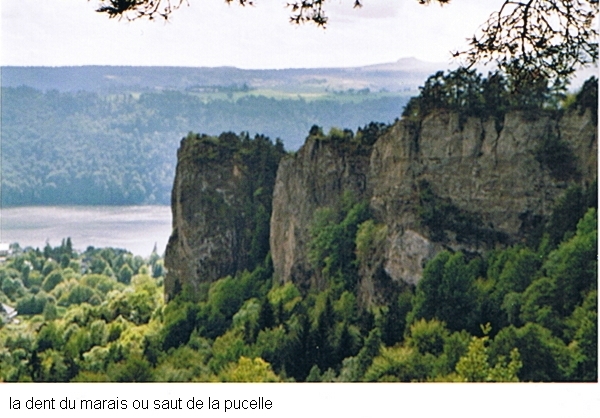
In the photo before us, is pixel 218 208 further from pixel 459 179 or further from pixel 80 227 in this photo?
pixel 459 179

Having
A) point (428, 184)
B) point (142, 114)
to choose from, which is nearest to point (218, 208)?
point (142, 114)

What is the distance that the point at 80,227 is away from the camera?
696 inches

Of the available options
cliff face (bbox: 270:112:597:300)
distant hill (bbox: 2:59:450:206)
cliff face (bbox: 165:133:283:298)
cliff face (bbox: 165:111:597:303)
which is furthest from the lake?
cliff face (bbox: 270:112:597:300)

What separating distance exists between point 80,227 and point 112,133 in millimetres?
1928

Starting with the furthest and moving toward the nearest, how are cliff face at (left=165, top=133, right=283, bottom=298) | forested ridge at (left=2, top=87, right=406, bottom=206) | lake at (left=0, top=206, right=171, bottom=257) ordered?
cliff face at (left=165, top=133, right=283, bottom=298) → forested ridge at (left=2, top=87, right=406, bottom=206) → lake at (left=0, top=206, right=171, bottom=257)

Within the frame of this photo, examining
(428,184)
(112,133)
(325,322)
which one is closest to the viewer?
(325,322)

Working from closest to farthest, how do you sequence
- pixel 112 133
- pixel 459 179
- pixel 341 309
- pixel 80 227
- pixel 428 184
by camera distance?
1. pixel 341 309
2. pixel 459 179
3. pixel 428 184
4. pixel 80 227
5. pixel 112 133

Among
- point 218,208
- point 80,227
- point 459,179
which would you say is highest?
point 459,179

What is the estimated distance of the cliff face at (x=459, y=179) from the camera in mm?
15734

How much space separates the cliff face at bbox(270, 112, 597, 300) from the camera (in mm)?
15734

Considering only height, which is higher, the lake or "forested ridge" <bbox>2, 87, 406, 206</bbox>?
"forested ridge" <bbox>2, 87, 406, 206</bbox>

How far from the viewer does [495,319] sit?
14938 millimetres

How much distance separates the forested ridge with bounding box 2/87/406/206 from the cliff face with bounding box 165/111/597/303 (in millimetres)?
795

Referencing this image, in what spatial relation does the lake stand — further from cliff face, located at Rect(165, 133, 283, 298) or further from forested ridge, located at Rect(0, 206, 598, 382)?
cliff face, located at Rect(165, 133, 283, 298)
